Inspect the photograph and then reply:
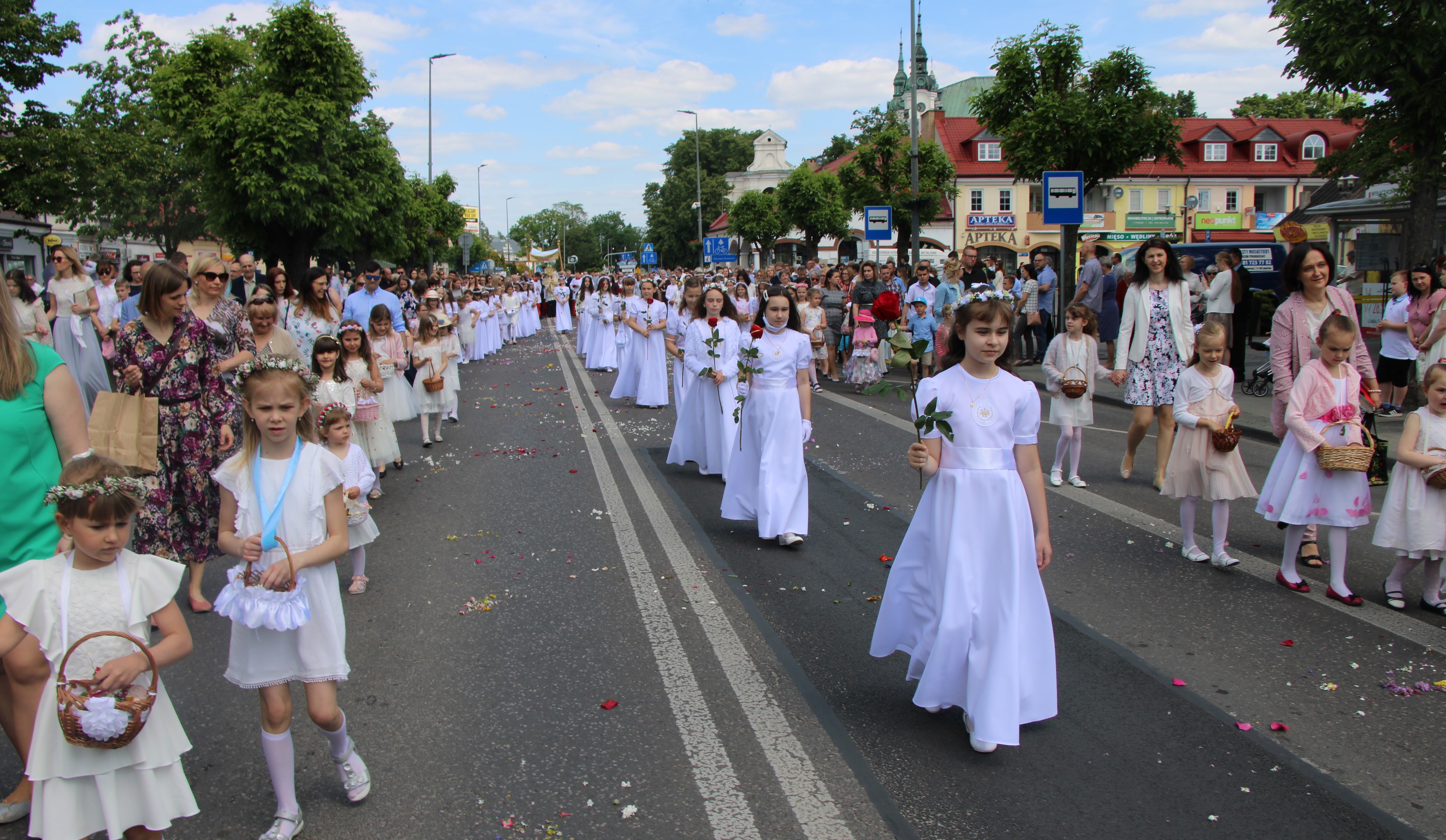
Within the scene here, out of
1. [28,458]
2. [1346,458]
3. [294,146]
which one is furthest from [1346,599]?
[294,146]

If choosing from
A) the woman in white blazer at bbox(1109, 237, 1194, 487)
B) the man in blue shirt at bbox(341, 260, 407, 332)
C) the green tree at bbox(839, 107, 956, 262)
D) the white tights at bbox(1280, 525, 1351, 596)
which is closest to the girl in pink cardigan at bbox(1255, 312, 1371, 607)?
the white tights at bbox(1280, 525, 1351, 596)

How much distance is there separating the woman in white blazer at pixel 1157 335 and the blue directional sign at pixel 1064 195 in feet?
24.8

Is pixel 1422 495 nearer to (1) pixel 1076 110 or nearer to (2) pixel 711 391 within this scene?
(2) pixel 711 391

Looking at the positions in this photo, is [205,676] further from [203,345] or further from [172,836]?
[203,345]

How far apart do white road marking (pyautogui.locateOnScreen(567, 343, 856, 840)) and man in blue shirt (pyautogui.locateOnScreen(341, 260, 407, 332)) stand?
474 centimetres

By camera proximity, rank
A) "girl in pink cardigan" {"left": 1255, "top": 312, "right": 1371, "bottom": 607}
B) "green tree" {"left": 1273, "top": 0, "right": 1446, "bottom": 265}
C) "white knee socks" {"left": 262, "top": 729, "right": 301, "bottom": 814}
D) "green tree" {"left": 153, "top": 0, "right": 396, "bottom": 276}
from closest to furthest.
Answer: "white knee socks" {"left": 262, "top": 729, "right": 301, "bottom": 814}, "girl in pink cardigan" {"left": 1255, "top": 312, "right": 1371, "bottom": 607}, "green tree" {"left": 1273, "top": 0, "right": 1446, "bottom": 265}, "green tree" {"left": 153, "top": 0, "right": 396, "bottom": 276}

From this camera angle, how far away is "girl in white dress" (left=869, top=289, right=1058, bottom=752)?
12.6ft

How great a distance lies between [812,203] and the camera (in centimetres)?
6406

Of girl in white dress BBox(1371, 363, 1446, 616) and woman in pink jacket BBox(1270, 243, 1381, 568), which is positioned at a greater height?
woman in pink jacket BBox(1270, 243, 1381, 568)

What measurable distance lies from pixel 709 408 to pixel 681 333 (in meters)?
5.30

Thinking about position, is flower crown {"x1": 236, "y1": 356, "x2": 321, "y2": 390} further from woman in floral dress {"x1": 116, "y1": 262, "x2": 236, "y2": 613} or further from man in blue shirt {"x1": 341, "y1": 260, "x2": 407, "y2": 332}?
man in blue shirt {"x1": 341, "y1": 260, "x2": 407, "y2": 332}

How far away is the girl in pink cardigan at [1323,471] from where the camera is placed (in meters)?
5.71

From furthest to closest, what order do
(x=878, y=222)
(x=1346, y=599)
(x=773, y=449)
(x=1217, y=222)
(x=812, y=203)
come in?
(x=812, y=203) < (x=1217, y=222) < (x=878, y=222) < (x=773, y=449) < (x=1346, y=599)

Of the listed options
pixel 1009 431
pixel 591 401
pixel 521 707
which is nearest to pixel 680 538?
pixel 521 707
